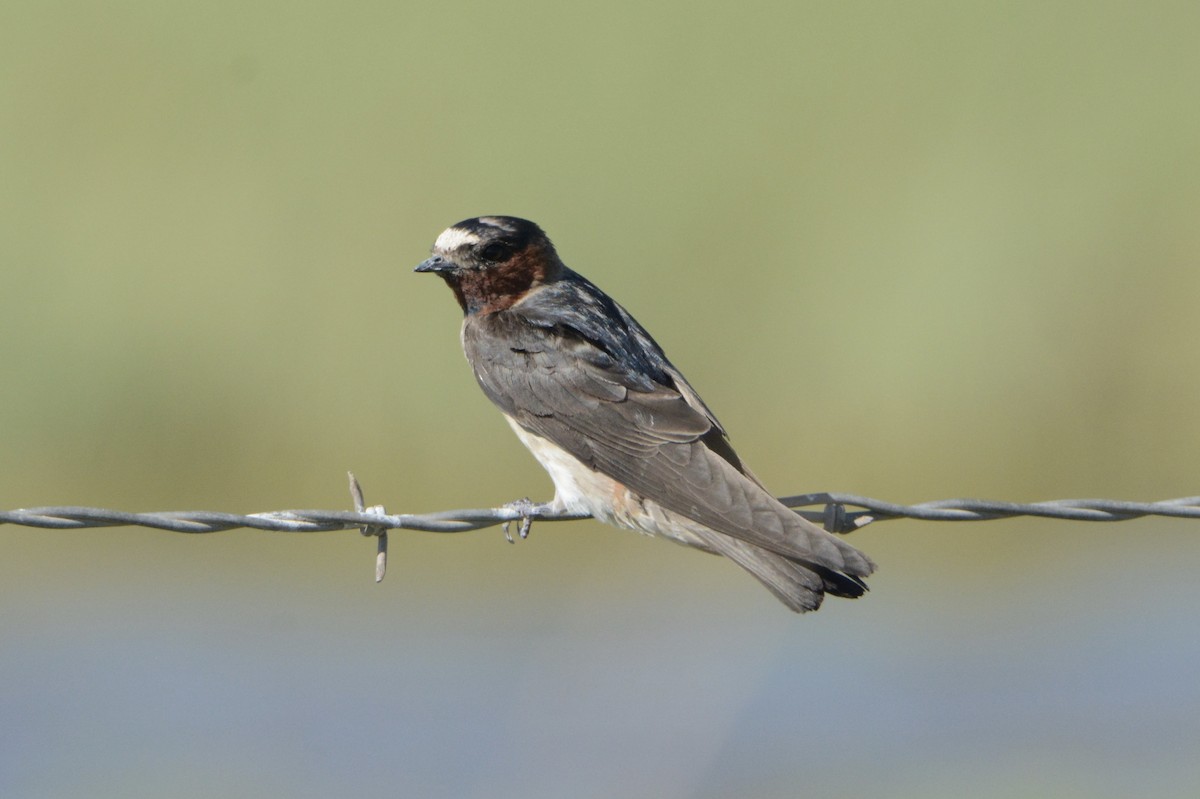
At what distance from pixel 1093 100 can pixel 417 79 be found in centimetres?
355

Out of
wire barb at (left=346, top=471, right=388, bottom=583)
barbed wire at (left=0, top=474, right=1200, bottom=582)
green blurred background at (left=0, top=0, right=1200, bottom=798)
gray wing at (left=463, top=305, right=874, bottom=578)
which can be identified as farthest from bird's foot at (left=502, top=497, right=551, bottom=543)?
green blurred background at (left=0, top=0, right=1200, bottom=798)

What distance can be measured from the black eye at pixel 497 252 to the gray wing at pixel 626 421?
0.76ft

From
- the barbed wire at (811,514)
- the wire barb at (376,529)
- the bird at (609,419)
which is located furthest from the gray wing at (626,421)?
the wire barb at (376,529)

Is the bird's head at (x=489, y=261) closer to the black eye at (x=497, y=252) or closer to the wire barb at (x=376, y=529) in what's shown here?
the black eye at (x=497, y=252)

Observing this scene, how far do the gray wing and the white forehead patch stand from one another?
24cm

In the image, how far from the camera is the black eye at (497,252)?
499 centimetres

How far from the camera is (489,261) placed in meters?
5.01

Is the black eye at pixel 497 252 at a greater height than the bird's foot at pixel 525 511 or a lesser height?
greater

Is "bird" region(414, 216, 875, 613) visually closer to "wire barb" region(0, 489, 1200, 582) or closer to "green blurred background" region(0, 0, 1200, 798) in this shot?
"wire barb" region(0, 489, 1200, 582)

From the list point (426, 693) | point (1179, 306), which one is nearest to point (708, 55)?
point (1179, 306)

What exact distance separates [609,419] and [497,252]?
0.84 metres

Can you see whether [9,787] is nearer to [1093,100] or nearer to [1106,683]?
[1106,683]

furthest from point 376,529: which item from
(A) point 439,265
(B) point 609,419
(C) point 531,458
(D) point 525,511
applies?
(C) point 531,458

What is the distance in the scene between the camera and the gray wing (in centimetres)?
398
